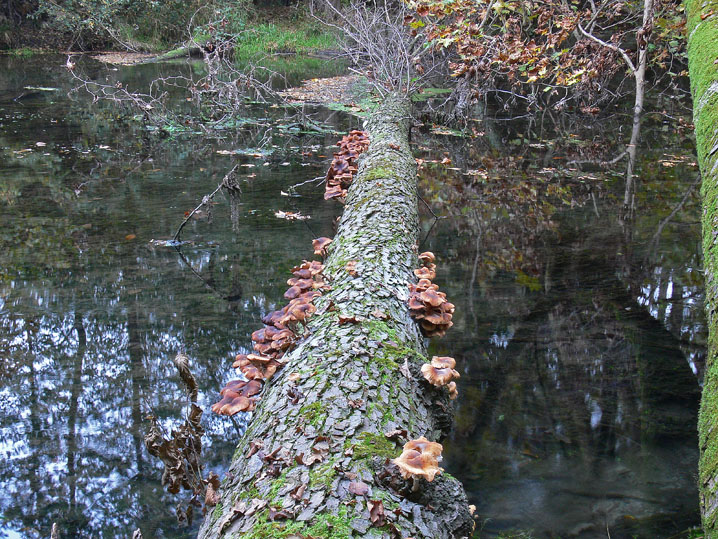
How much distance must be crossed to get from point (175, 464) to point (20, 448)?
37.2 inches

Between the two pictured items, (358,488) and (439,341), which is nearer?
(358,488)

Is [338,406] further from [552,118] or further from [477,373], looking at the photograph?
[552,118]

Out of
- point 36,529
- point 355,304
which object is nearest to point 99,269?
point 36,529

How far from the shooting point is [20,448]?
2.74 m

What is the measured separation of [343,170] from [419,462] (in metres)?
4.39

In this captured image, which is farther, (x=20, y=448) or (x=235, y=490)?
(x=20, y=448)

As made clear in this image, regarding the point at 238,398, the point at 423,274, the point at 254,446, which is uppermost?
the point at 423,274

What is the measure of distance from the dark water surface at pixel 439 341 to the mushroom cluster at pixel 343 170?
524 millimetres

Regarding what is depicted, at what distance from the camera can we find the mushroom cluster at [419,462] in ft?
4.46

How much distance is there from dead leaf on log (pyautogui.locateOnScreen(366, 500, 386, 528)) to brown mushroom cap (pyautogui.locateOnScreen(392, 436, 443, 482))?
11 centimetres

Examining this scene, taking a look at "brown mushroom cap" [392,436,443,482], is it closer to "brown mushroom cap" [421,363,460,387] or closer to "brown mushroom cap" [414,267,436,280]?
"brown mushroom cap" [421,363,460,387]

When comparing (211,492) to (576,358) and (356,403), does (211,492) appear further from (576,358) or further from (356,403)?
(576,358)

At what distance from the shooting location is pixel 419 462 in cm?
140

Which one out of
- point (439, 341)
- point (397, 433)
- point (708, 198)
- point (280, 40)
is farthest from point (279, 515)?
point (280, 40)
